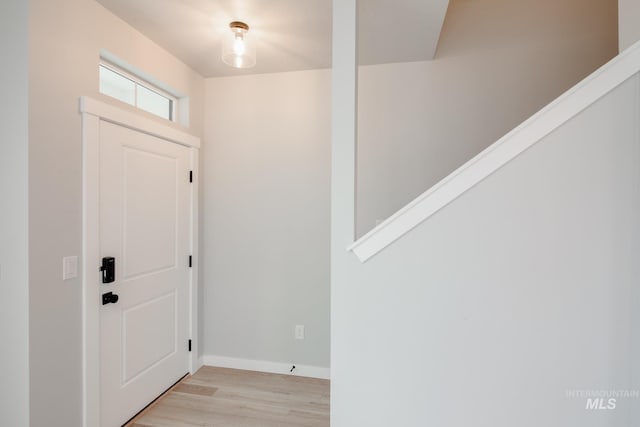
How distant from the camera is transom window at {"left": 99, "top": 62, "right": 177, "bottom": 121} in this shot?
216 cm

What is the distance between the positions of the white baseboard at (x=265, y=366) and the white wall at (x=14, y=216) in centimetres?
155

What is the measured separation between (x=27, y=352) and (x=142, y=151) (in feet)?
4.33

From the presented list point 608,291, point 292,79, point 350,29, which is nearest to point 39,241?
point 350,29

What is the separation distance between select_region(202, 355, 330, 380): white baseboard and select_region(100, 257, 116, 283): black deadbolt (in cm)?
140

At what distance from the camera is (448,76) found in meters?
2.56

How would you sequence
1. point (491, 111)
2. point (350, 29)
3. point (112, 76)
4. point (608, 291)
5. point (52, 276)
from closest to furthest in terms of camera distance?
point (608, 291) < point (350, 29) < point (52, 276) < point (112, 76) < point (491, 111)

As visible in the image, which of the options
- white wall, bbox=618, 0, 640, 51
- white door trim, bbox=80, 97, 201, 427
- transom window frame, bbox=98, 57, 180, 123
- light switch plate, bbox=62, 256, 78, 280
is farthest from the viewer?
transom window frame, bbox=98, 57, 180, 123

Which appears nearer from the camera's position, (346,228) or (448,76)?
(346,228)

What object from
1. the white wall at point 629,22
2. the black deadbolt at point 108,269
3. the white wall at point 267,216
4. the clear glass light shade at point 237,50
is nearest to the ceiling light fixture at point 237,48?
the clear glass light shade at point 237,50

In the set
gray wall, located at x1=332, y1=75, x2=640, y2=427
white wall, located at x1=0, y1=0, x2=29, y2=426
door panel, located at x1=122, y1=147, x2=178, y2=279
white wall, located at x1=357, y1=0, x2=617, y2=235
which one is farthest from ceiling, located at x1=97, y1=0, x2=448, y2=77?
gray wall, located at x1=332, y1=75, x2=640, y2=427

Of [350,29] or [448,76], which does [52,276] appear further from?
[448,76]

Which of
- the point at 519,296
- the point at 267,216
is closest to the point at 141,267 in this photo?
the point at 267,216

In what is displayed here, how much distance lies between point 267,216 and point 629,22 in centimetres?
250

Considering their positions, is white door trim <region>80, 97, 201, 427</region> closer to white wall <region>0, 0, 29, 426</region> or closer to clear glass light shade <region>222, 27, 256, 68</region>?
white wall <region>0, 0, 29, 426</region>
